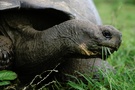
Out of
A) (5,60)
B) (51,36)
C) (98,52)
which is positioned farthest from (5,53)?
(98,52)

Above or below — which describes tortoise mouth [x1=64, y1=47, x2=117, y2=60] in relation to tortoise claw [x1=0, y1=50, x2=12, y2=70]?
above

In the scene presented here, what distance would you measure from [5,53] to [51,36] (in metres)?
0.29

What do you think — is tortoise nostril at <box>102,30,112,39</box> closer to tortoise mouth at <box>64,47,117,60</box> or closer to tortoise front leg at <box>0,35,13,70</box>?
tortoise mouth at <box>64,47,117,60</box>

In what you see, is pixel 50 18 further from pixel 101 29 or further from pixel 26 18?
pixel 101 29

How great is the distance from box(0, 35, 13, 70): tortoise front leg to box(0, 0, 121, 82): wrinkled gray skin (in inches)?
1.6

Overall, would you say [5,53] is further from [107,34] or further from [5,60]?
A: [107,34]

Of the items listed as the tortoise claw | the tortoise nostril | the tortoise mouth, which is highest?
the tortoise nostril

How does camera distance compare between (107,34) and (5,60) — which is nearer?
(107,34)

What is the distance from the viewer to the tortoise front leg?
2295mm

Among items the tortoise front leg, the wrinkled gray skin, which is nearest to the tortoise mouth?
the wrinkled gray skin

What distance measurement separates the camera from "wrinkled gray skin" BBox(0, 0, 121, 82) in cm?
222

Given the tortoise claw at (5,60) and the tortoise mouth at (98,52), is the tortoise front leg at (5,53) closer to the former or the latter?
the tortoise claw at (5,60)

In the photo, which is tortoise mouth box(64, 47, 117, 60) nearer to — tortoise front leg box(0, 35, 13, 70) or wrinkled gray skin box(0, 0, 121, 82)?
wrinkled gray skin box(0, 0, 121, 82)

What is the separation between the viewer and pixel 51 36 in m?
2.29
